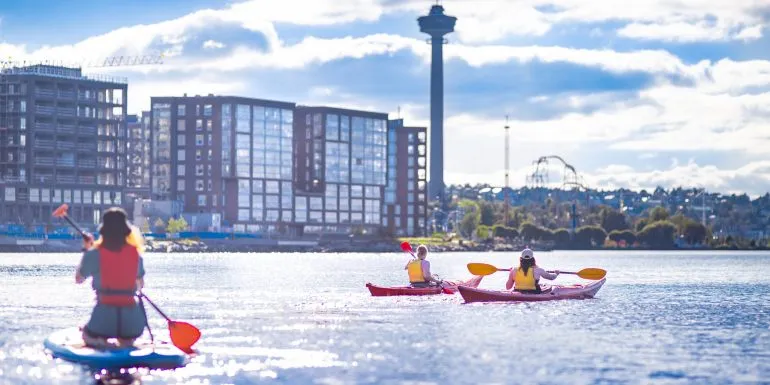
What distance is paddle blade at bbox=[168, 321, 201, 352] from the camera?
39000 millimetres

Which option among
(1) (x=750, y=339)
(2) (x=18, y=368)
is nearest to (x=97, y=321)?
(2) (x=18, y=368)

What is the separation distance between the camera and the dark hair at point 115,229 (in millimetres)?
32562

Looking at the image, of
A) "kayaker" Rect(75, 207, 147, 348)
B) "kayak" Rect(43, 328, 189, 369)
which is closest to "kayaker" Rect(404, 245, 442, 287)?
"kayak" Rect(43, 328, 189, 369)

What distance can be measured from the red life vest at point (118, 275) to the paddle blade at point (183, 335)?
217 inches

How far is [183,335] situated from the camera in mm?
39188

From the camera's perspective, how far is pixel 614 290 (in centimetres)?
8606

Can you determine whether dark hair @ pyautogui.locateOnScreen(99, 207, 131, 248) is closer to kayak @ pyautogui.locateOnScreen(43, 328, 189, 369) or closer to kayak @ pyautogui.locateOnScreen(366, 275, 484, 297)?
kayak @ pyautogui.locateOnScreen(43, 328, 189, 369)

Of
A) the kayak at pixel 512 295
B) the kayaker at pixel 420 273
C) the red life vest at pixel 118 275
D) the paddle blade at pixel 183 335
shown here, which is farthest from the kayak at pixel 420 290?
the red life vest at pixel 118 275

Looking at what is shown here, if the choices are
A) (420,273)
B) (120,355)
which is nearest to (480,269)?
(420,273)

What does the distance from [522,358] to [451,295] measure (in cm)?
2979

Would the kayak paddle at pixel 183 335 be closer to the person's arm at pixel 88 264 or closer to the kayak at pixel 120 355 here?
the kayak at pixel 120 355

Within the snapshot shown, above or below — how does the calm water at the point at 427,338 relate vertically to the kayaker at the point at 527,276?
below

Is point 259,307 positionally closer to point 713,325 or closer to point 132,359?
point 713,325

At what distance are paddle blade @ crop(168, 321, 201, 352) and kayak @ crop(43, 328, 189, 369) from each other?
292 cm
